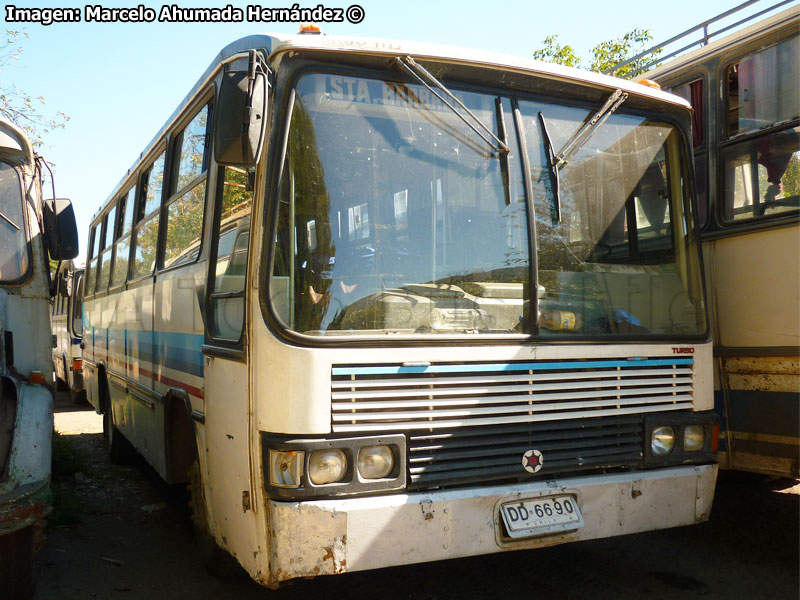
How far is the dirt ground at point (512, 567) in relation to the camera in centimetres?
418

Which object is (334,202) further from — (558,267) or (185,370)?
(185,370)

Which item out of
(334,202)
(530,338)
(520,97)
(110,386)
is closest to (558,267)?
(530,338)

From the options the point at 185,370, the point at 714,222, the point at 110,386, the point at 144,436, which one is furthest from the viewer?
the point at 110,386

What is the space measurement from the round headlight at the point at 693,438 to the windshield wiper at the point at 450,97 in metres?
1.83

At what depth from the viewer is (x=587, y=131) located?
397 cm

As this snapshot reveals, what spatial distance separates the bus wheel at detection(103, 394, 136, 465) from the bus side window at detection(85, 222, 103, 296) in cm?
183

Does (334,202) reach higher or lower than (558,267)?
higher

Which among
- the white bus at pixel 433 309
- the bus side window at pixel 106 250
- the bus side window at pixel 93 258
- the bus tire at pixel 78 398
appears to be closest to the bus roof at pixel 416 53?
the white bus at pixel 433 309

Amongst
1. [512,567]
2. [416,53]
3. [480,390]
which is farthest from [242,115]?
[512,567]

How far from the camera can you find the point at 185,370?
444 cm

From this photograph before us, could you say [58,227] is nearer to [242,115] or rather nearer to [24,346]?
[24,346]

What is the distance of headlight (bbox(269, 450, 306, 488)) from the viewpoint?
10.5 ft

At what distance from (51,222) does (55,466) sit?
2.95 metres

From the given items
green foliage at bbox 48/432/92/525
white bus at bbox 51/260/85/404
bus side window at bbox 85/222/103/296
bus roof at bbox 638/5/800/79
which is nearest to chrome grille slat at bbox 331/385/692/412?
bus roof at bbox 638/5/800/79
